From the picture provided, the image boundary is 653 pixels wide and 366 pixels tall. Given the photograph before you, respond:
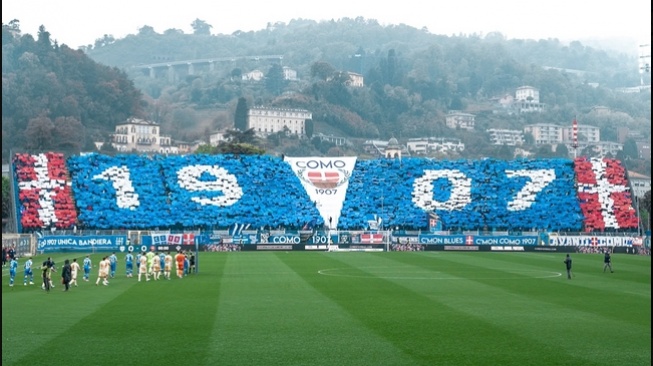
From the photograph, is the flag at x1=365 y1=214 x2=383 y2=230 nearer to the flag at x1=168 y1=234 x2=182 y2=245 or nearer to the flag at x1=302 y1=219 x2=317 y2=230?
the flag at x1=302 y1=219 x2=317 y2=230

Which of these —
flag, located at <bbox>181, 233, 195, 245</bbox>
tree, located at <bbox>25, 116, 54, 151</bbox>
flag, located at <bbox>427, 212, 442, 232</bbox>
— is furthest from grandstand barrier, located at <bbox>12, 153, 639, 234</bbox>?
tree, located at <bbox>25, 116, 54, 151</bbox>

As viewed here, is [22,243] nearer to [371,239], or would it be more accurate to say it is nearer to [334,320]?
[371,239]

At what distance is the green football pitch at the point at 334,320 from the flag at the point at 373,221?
4344 cm

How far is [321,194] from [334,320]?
69809 mm

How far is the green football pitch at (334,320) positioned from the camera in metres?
19.7

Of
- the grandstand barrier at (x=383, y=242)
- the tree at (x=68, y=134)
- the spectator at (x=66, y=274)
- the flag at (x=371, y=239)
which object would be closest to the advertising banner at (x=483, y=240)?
the grandstand barrier at (x=383, y=242)

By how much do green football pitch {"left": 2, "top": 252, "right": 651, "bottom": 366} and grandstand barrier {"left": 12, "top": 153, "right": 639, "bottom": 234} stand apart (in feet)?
141

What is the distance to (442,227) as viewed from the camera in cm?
9244

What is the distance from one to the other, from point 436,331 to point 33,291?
763 inches

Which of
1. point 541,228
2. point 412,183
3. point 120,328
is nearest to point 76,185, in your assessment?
point 412,183

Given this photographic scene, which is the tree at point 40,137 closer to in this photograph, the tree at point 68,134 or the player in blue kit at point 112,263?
the tree at point 68,134

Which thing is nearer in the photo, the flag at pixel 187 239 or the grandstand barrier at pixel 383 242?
the flag at pixel 187 239

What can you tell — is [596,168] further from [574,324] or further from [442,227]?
[574,324]

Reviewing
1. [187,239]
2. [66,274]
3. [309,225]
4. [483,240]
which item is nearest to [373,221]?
[309,225]
